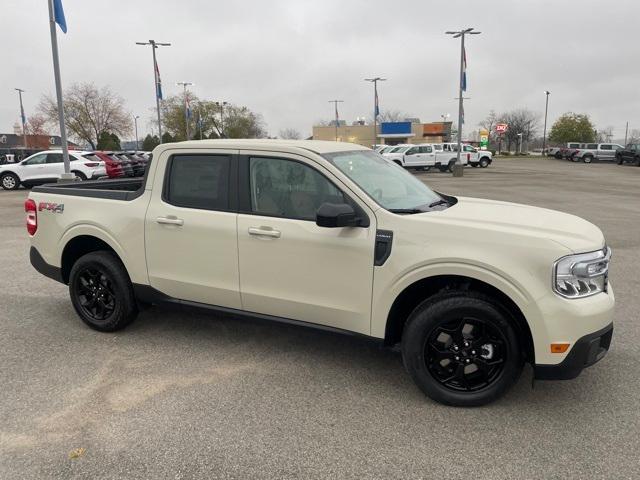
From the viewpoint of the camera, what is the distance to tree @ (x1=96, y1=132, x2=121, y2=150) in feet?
195

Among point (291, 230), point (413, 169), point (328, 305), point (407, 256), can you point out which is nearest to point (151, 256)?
point (291, 230)

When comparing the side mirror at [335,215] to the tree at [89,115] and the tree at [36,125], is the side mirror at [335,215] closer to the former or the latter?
A: the tree at [89,115]

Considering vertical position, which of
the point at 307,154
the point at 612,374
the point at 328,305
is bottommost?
the point at 612,374

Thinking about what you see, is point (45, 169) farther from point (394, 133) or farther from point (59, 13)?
point (394, 133)

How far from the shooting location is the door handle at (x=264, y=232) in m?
3.69

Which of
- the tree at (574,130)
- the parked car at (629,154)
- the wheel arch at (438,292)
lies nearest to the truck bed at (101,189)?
the wheel arch at (438,292)

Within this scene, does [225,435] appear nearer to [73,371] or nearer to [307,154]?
[73,371]

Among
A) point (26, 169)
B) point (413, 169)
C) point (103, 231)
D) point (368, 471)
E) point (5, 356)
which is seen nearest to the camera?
point (368, 471)

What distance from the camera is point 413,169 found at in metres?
36.5

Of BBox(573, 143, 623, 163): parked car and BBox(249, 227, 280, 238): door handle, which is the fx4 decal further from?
BBox(573, 143, 623, 163): parked car

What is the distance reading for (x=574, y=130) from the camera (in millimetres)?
80312

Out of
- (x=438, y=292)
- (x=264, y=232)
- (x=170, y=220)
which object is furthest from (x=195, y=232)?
(x=438, y=292)

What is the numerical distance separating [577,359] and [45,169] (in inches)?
879

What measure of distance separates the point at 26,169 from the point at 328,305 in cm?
2160
